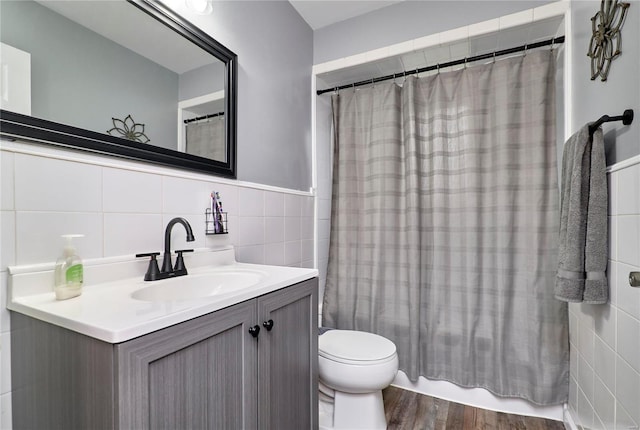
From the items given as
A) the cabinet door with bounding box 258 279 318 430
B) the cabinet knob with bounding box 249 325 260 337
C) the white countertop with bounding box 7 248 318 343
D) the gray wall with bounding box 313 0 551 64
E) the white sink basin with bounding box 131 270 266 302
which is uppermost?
the gray wall with bounding box 313 0 551 64

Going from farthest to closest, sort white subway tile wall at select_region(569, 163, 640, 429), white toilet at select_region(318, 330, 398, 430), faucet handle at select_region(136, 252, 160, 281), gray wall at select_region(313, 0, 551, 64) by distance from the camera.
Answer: gray wall at select_region(313, 0, 551, 64) < white toilet at select_region(318, 330, 398, 430) < faucet handle at select_region(136, 252, 160, 281) < white subway tile wall at select_region(569, 163, 640, 429)

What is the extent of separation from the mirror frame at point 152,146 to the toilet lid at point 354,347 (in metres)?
1.02

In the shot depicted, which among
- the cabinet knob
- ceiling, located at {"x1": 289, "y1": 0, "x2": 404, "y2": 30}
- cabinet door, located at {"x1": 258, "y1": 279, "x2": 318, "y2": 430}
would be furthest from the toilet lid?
ceiling, located at {"x1": 289, "y1": 0, "x2": 404, "y2": 30}

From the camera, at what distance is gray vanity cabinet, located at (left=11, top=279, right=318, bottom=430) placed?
0.56 m

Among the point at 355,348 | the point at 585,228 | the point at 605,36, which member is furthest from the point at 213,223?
the point at 605,36

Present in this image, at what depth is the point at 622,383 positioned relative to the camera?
37.5 inches

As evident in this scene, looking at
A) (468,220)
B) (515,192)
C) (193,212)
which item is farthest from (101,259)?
(515,192)

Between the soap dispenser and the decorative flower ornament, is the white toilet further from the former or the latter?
the decorative flower ornament

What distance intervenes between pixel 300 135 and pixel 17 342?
1.70 metres

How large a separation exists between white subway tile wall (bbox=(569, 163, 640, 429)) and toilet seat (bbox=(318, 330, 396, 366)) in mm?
791

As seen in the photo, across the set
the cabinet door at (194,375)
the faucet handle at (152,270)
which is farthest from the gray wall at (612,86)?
the faucet handle at (152,270)

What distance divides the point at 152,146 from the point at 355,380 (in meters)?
1.35

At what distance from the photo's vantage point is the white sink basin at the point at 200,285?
98 cm

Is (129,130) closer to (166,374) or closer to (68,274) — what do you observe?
(68,274)
